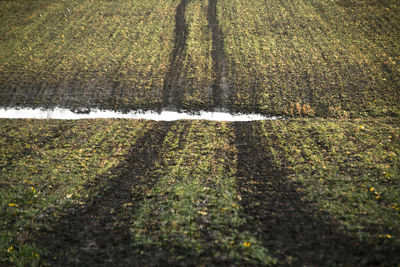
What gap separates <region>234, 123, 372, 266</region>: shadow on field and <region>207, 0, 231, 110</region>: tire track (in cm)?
794

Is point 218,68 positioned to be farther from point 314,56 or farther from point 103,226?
point 103,226

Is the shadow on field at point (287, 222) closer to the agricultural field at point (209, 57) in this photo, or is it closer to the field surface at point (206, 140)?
the field surface at point (206, 140)

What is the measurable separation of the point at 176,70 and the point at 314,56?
13814mm

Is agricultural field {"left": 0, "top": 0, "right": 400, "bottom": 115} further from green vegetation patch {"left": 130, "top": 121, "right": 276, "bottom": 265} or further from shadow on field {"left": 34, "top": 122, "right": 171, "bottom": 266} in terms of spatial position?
shadow on field {"left": 34, "top": 122, "right": 171, "bottom": 266}

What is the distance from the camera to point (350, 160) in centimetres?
1403

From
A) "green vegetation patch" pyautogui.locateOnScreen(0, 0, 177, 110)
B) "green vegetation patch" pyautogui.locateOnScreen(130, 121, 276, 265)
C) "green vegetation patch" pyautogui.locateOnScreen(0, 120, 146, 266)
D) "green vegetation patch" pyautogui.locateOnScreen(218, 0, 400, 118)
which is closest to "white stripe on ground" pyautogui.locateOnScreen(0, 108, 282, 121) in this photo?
"green vegetation patch" pyautogui.locateOnScreen(0, 0, 177, 110)

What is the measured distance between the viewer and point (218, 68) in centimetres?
2472

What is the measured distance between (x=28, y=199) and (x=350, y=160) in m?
17.1

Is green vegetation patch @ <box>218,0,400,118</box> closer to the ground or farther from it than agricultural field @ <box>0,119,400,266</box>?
farther from it

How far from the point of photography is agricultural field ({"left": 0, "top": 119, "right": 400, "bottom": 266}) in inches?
380

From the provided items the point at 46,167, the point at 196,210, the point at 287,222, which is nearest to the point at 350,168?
the point at 287,222

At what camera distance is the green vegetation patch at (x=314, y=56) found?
20.4 metres

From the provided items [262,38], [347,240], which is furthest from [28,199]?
[262,38]

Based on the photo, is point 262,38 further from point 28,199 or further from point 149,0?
point 28,199
